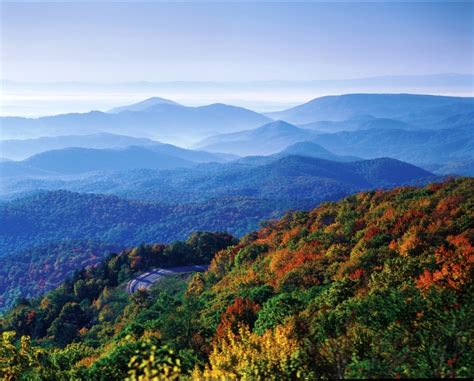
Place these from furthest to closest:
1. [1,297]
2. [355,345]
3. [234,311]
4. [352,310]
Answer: [1,297], [234,311], [352,310], [355,345]

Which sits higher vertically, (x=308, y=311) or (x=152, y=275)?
(x=308, y=311)

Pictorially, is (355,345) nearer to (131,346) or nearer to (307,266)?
(131,346)

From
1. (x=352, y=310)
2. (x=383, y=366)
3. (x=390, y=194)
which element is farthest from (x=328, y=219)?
(x=383, y=366)

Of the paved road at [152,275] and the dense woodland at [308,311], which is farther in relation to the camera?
the paved road at [152,275]

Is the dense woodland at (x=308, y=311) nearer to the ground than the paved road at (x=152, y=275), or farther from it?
farther from it
